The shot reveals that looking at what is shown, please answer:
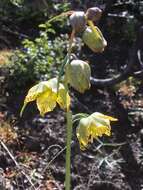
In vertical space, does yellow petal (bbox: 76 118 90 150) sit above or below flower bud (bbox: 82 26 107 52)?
below

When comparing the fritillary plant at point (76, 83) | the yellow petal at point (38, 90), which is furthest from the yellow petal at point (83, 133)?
the yellow petal at point (38, 90)

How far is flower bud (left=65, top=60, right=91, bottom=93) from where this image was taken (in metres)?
1.28

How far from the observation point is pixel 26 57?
3.49 meters

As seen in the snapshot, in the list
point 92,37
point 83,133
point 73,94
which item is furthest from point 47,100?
point 73,94

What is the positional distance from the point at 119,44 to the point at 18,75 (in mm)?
982

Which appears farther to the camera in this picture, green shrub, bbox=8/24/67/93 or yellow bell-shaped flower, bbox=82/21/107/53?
green shrub, bbox=8/24/67/93

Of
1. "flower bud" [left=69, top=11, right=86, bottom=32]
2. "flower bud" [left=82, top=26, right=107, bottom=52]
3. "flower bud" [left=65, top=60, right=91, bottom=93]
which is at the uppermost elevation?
"flower bud" [left=69, top=11, right=86, bottom=32]

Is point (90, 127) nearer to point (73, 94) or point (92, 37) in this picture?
point (92, 37)

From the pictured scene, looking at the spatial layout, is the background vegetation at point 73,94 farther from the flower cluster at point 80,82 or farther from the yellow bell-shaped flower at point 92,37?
the yellow bell-shaped flower at point 92,37

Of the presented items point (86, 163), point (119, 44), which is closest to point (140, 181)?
point (86, 163)

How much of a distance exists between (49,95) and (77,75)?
16 centimetres

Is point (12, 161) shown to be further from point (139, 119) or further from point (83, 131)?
point (83, 131)

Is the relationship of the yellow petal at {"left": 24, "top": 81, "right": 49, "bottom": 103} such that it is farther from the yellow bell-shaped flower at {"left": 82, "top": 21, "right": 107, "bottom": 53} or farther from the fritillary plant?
the yellow bell-shaped flower at {"left": 82, "top": 21, "right": 107, "bottom": 53}

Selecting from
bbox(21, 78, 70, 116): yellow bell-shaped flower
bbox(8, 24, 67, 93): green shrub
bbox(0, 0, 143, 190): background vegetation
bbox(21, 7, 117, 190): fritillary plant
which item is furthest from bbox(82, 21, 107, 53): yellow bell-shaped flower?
bbox(8, 24, 67, 93): green shrub
